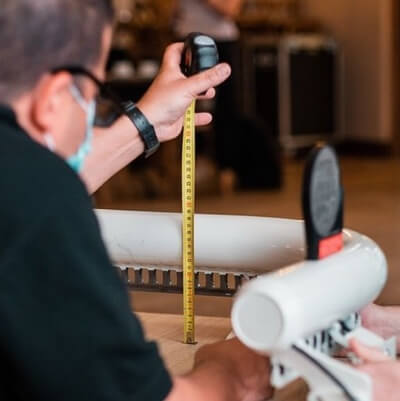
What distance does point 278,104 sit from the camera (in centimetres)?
704

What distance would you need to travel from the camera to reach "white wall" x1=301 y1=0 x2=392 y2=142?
6.93 metres

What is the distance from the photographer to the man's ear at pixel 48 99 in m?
0.70

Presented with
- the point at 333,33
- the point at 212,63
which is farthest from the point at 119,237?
the point at 333,33

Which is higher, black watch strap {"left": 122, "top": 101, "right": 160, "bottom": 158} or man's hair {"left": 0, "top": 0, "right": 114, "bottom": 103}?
man's hair {"left": 0, "top": 0, "right": 114, "bottom": 103}

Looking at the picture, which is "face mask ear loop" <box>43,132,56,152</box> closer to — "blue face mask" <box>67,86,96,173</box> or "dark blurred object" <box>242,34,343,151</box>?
"blue face mask" <box>67,86,96,173</box>

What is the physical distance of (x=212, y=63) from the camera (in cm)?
111

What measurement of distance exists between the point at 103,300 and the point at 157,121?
53cm

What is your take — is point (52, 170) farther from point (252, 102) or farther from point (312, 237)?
point (252, 102)

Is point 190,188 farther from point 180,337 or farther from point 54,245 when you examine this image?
point 54,245

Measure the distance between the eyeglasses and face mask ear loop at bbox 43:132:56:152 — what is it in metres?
0.05

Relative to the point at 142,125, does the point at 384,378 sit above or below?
below

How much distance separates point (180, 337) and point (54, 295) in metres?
0.50

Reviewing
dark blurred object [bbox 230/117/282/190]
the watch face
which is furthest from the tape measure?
dark blurred object [bbox 230/117/282/190]

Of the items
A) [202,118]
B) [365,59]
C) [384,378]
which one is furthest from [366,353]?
[365,59]
